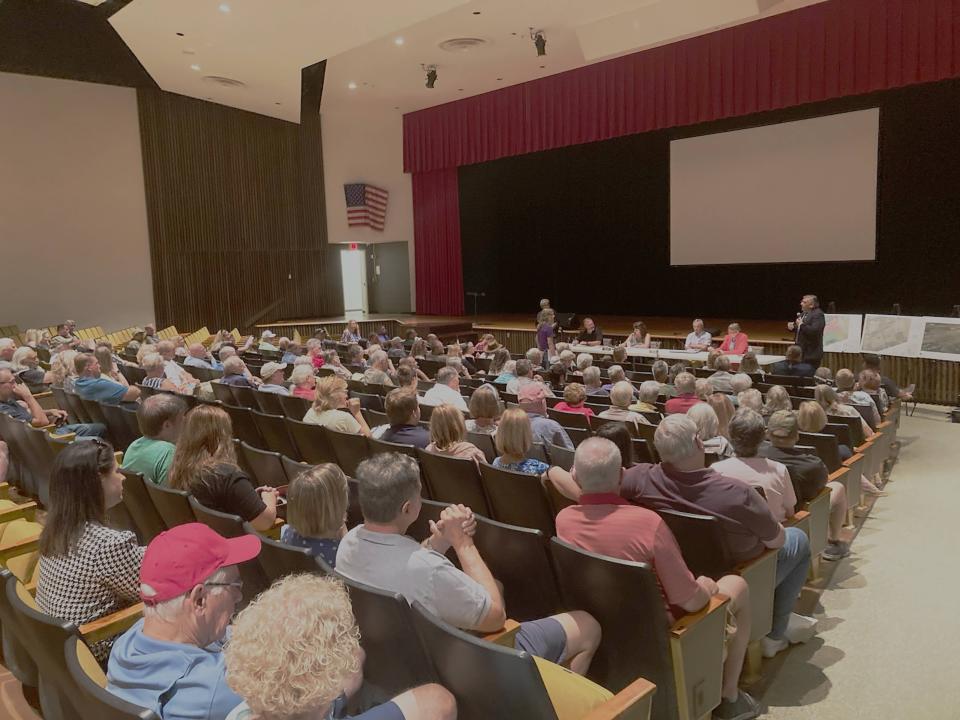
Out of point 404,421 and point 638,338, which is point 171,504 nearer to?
point 404,421

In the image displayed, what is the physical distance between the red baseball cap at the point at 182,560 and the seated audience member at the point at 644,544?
48.8 inches

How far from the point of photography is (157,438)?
12.2 ft

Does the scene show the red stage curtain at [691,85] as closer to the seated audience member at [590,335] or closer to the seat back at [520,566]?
the seated audience member at [590,335]

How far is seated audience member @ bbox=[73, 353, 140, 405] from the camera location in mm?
5684

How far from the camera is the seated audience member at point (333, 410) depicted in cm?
488

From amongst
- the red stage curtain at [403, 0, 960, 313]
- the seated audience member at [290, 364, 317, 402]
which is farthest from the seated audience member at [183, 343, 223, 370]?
the red stage curtain at [403, 0, 960, 313]

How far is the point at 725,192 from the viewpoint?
1345 centimetres

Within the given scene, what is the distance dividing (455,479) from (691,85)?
10685 millimetres

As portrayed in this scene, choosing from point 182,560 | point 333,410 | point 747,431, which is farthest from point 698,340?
point 182,560

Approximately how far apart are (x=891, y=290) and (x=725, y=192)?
3.33 metres

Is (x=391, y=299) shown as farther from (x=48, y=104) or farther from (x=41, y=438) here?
(x=41, y=438)

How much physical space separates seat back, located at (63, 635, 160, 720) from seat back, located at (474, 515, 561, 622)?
1.28 meters

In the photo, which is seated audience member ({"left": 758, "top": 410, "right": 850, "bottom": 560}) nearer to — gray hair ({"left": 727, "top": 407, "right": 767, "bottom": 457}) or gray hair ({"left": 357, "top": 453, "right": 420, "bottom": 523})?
gray hair ({"left": 727, "top": 407, "right": 767, "bottom": 457})

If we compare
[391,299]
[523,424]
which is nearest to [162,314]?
[391,299]
